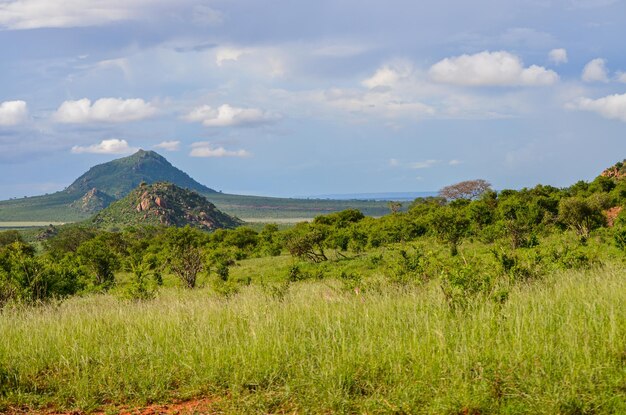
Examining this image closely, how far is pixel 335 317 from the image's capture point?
766 cm

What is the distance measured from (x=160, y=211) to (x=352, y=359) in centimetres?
14182

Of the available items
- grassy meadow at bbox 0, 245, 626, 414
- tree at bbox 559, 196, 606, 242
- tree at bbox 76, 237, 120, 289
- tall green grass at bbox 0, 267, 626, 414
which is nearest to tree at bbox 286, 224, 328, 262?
tree at bbox 76, 237, 120, 289

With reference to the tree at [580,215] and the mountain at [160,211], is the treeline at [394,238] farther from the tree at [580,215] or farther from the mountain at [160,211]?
the mountain at [160,211]

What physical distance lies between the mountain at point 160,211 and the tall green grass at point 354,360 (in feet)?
421

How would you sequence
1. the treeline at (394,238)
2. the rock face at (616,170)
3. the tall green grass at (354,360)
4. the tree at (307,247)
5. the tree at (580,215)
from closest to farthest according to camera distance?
1. the tall green grass at (354,360)
2. the treeline at (394,238)
3. the tree at (580,215)
4. the tree at (307,247)
5. the rock face at (616,170)

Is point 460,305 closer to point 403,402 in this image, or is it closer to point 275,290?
point 403,402

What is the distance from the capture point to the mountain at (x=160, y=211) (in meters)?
137

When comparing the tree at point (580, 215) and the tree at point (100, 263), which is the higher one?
the tree at point (580, 215)

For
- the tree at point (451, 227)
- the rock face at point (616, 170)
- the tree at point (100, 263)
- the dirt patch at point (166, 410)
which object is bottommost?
the tree at point (100, 263)

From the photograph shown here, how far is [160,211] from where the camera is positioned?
14212 cm

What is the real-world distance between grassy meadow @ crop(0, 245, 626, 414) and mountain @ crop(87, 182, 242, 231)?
420ft

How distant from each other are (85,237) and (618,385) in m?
86.4

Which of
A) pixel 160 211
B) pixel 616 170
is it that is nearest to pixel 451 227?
pixel 616 170

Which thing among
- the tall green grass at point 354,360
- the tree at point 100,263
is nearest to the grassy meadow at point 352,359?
the tall green grass at point 354,360
